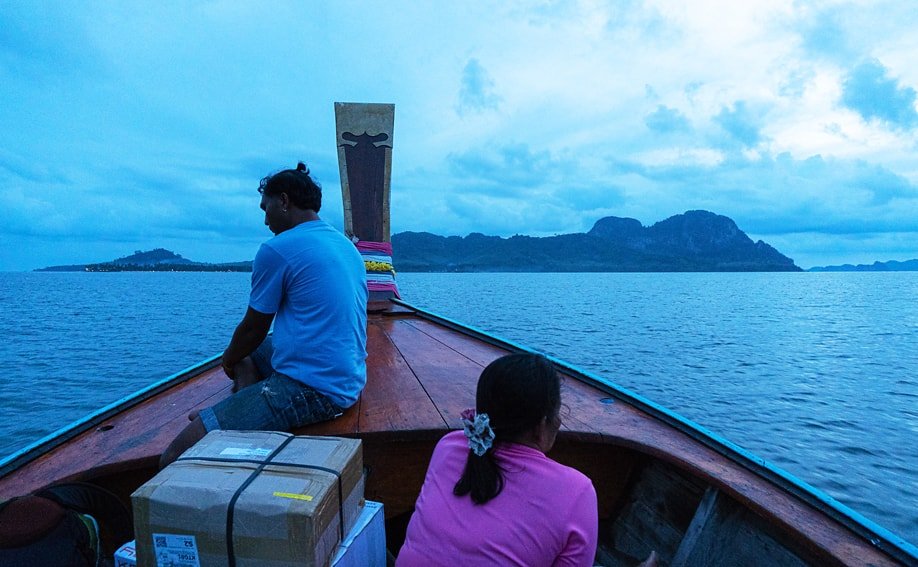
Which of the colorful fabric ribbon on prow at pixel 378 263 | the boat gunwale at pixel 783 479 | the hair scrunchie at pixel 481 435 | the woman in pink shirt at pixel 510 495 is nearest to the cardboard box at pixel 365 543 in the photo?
the woman in pink shirt at pixel 510 495

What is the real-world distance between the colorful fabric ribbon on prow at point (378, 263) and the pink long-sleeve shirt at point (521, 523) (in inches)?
218

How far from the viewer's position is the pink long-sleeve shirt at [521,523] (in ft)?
4.47

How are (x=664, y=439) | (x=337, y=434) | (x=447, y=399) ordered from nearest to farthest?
(x=337, y=434)
(x=664, y=439)
(x=447, y=399)

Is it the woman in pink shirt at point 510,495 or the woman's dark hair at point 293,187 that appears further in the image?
the woman's dark hair at point 293,187

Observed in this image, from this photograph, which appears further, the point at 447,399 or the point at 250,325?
the point at 447,399

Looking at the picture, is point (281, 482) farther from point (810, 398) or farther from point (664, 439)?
point (810, 398)

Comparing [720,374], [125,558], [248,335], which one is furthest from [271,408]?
[720,374]

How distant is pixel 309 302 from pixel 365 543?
3.31 feet

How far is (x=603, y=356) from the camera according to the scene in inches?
605

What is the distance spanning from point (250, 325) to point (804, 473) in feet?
25.4

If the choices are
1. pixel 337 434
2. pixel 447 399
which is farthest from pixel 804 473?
pixel 337 434

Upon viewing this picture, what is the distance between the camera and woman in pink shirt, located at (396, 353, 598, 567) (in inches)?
53.9

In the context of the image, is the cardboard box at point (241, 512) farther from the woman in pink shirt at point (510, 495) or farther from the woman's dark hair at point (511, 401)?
the woman's dark hair at point (511, 401)

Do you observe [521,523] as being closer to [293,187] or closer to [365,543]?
[365,543]
